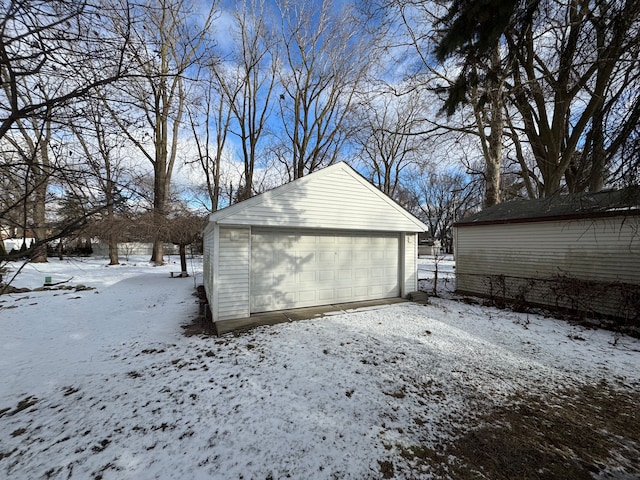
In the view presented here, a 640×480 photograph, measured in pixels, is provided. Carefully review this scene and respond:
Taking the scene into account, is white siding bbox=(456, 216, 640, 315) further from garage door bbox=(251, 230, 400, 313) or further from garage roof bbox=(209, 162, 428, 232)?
garage door bbox=(251, 230, 400, 313)

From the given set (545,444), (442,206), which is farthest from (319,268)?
(442,206)

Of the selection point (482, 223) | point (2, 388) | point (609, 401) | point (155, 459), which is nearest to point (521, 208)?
point (482, 223)

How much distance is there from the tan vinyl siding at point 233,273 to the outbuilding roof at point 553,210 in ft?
23.5

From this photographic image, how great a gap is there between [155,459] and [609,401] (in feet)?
18.2

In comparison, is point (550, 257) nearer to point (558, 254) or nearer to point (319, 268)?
point (558, 254)

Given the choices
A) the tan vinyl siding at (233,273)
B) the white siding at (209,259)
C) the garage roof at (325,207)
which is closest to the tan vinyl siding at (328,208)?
the garage roof at (325,207)

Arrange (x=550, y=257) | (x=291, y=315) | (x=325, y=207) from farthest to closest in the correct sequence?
1. (x=550, y=257)
2. (x=325, y=207)
3. (x=291, y=315)

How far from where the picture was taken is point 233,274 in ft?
20.3

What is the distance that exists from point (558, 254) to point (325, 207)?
23.6 ft

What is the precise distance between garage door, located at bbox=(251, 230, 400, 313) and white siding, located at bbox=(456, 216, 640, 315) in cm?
359

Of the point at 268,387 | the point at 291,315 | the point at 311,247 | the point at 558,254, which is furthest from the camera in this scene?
the point at 558,254

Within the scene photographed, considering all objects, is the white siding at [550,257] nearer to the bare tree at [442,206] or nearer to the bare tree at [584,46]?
the bare tree at [584,46]

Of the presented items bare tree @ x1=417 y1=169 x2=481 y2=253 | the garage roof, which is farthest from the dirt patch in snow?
bare tree @ x1=417 y1=169 x2=481 y2=253

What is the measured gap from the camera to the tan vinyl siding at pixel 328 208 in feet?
20.8
